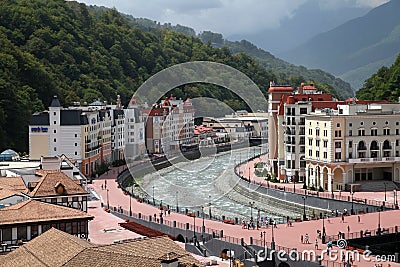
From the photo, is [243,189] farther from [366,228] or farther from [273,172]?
[366,228]

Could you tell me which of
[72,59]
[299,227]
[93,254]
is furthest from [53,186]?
[72,59]

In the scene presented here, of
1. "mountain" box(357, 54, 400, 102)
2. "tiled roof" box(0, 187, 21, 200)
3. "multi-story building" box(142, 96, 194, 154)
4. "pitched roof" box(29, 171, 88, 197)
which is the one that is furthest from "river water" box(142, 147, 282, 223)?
"mountain" box(357, 54, 400, 102)

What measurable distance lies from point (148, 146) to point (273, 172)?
2821cm

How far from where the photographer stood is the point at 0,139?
66375mm

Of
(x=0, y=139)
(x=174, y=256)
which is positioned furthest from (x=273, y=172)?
(x=174, y=256)

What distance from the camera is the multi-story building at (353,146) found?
4962 centimetres

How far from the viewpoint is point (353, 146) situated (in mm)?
50125

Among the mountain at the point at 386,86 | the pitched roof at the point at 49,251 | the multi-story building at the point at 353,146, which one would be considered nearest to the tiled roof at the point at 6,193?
the pitched roof at the point at 49,251

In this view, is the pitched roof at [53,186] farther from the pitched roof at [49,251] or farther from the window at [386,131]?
the window at [386,131]

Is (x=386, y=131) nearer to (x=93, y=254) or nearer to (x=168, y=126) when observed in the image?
(x=93, y=254)

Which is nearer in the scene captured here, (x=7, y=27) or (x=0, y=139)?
(x=0, y=139)

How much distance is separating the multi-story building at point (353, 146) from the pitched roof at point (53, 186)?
22.0 meters

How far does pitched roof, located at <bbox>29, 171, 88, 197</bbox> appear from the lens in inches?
1321

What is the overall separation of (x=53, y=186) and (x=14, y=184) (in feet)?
7.98
